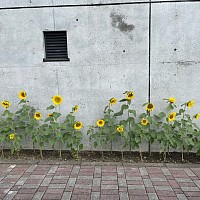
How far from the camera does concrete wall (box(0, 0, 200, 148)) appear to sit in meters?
3.72

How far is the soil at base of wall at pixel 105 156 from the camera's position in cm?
383

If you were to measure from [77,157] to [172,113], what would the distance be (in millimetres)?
1820

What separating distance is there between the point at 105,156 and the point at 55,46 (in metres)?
2.21

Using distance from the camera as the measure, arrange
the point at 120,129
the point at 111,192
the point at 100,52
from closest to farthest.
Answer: the point at 111,192 → the point at 120,129 → the point at 100,52

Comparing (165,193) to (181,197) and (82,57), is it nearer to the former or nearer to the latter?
(181,197)

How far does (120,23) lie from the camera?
12.4ft

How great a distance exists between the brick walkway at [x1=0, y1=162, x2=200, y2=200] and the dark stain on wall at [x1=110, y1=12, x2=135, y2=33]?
231 centimetres

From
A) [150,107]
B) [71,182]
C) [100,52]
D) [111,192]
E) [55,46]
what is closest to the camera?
[111,192]

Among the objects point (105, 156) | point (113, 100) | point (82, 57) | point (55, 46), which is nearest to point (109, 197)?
point (105, 156)

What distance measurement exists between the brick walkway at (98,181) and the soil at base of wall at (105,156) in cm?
20

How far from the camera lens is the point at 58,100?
3.78 metres

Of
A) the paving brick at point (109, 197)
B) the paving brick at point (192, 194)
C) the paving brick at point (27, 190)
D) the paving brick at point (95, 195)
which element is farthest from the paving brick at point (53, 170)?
the paving brick at point (192, 194)

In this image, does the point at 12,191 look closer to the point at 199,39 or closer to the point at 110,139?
the point at 110,139

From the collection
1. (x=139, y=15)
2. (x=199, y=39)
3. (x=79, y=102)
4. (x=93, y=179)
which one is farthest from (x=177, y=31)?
(x=93, y=179)
